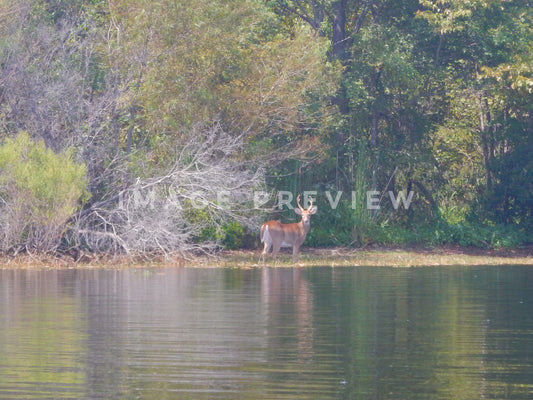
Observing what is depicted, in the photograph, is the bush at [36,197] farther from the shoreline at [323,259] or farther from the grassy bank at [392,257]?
the grassy bank at [392,257]

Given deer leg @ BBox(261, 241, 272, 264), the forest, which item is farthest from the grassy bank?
the forest

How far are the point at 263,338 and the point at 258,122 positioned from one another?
48.2ft

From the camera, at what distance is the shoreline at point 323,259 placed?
21.8 m

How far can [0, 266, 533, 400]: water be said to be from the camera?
8.99 metres

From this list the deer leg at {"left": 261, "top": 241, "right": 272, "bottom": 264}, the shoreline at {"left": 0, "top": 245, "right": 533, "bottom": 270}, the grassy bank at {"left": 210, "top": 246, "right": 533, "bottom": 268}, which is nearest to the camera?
the shoreline at {"left": 0, "top": 245, "right": 533, "bottom": 270}

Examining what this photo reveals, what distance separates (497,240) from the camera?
2875 centimetres

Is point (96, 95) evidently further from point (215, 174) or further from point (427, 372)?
point (427, 372)

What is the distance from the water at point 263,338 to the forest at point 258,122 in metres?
4.09

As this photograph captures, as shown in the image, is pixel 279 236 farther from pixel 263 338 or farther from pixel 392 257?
pixel 263 338

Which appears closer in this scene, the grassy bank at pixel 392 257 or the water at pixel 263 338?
the water at pixel 263 338

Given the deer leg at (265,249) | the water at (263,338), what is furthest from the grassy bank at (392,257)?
the water at (263,338)

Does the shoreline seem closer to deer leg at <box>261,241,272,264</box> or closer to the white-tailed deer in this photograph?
deer leg at <box>261,241,272,264</box>

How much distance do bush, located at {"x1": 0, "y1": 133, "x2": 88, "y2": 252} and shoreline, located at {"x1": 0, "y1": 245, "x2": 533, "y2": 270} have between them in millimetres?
448

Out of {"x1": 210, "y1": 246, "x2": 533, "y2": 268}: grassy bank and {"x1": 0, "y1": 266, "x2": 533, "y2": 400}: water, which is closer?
{"x1": 0, "y1": 266, "x2": 533, "y2": 400}: water
